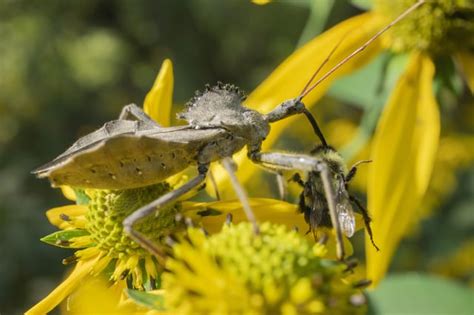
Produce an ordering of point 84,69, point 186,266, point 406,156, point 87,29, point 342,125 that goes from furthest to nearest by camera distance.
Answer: point 87,29
point 84,69
point 342,125
point 406,156
point 186,266

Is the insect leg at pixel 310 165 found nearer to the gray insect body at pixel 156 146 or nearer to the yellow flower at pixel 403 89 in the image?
the gray insect body at pixel 156 146

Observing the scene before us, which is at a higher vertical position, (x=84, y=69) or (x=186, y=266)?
(x=84, y=69)

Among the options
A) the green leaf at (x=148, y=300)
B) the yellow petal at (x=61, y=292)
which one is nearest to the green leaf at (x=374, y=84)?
the yellow petal at (x=61, y=292)

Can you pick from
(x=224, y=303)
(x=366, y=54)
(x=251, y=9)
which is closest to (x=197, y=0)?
(x=251, y=9)

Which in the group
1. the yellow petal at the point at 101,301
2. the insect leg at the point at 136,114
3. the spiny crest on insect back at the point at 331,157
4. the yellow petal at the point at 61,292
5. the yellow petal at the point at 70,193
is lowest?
the yellow petal at the point at 101,301

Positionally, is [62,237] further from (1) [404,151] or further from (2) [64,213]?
(1) [404,151]

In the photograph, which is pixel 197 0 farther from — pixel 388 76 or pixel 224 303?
pixel 224 303
